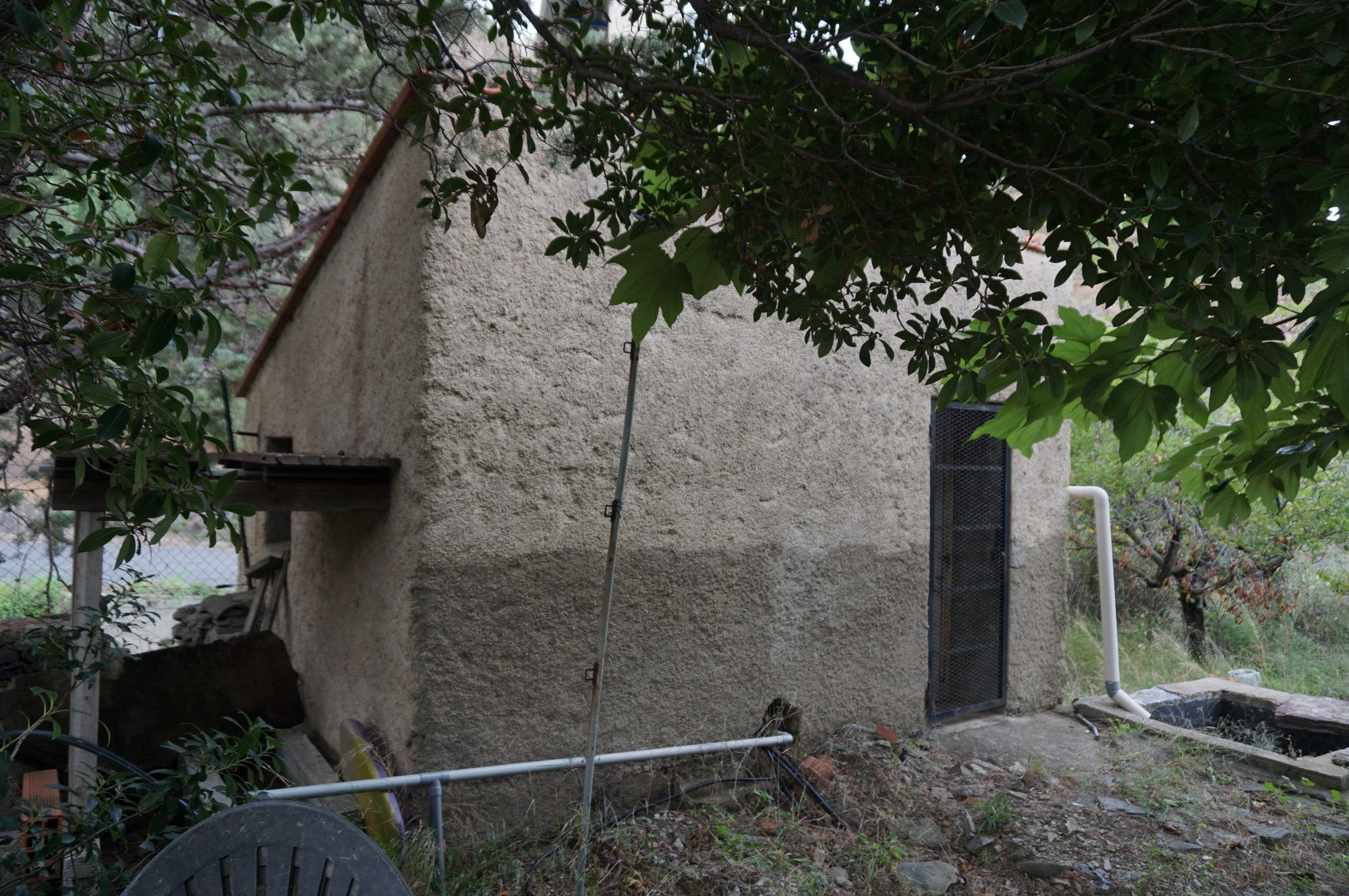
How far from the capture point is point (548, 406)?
376cm

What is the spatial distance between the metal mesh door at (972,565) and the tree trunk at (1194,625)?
190 inches

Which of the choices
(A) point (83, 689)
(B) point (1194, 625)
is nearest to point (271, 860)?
(A) point (83, 689)

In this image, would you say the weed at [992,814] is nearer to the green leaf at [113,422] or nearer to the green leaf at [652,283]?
the green leaf at [652,283]

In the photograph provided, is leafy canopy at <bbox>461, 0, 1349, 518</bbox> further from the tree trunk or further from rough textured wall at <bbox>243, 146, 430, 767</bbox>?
the tree trunk

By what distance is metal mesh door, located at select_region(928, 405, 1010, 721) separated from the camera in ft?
17.9

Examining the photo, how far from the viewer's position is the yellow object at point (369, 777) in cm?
331

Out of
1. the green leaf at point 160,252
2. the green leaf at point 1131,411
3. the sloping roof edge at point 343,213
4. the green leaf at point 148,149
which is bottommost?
the green leaf at point 1131,411

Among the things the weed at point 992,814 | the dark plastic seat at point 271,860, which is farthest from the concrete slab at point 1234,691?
the dark plastic seat at point 271,860

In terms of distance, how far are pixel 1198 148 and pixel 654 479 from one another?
289cm

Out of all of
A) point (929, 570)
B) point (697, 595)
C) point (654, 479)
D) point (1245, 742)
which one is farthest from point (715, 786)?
point (1245, 742)

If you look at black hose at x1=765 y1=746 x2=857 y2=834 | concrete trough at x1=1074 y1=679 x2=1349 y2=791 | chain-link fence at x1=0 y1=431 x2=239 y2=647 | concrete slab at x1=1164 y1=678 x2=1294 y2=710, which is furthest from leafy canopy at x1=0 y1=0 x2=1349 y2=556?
concrete slab at x1=1164 y1=678 x2=1294 y2=710

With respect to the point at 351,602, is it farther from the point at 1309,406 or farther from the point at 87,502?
the point at 1309,406

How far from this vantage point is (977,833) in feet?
12.7

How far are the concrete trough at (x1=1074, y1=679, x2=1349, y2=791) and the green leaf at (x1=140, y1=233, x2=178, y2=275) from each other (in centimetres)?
600
